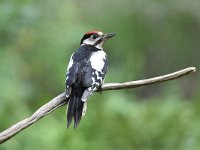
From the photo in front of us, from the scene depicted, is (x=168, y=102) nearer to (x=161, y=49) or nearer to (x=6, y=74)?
(x=6, y=74)

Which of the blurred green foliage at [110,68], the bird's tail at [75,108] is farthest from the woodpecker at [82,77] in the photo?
the blurred green foliage at [110,68]

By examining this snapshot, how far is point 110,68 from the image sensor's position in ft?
31.5

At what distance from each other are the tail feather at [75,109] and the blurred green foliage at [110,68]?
3.19 feet

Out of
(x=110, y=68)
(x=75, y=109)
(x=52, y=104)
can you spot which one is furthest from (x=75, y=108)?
(x=110, y=68)

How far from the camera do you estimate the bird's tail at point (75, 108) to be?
4609mm

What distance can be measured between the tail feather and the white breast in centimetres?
42

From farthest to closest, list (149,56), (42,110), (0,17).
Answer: (149,56) → (0,17) → (42,110)

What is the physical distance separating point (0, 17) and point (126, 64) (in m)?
2.53

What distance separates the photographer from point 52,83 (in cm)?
938

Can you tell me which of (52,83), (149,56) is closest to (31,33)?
(52,83)

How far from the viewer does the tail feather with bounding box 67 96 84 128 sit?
15.1ft

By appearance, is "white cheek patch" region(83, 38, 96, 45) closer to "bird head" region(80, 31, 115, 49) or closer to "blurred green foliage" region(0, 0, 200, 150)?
"bird head" region(80, 31, 115, 49)

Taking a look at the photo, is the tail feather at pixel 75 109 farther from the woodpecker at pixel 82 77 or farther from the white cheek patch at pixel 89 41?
the white cheek patch at pixel 89 41

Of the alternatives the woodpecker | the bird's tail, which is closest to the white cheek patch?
the woodpecker
